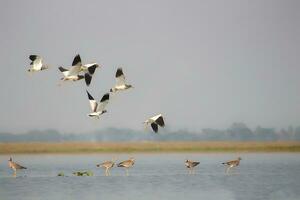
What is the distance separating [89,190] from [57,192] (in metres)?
0.27

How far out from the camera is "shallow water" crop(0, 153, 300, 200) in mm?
6137

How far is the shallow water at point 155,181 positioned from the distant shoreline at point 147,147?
0.13 m

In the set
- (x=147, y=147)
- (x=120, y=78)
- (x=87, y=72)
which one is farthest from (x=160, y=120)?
(x=147, y=147)

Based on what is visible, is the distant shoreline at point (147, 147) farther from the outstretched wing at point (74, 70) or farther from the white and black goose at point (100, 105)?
the outstretched wing at point (74, 70)

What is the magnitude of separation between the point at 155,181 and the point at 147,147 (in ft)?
7.39

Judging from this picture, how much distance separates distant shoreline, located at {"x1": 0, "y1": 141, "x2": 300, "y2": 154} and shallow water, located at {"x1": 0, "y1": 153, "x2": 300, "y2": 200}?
0.42 ft

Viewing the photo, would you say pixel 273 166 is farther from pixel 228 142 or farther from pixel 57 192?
pixel 57 192

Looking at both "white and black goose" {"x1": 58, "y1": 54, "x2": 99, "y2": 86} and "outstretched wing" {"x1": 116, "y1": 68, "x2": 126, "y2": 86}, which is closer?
"white and black goose" {"x1": 58, "y1": 54, "x2": 99, "y2": 86}

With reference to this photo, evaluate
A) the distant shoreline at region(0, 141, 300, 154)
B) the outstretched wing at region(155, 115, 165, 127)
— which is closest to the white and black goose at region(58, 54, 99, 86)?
the outstretched wing at region(155, 115, 165, 127)

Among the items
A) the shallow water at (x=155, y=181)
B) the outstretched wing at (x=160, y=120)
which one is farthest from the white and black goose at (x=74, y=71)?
the shallow water at (x=155, y=181)

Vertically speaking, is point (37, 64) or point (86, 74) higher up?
point (37, 64)

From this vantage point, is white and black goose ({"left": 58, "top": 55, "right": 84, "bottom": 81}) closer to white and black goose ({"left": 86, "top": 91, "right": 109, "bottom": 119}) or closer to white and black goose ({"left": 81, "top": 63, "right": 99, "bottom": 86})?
white and black goose ({"left": 81, "top": 63, "right": 99, "bottom": 86})

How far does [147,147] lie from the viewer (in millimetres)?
8992

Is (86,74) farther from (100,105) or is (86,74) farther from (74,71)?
(100,105)
